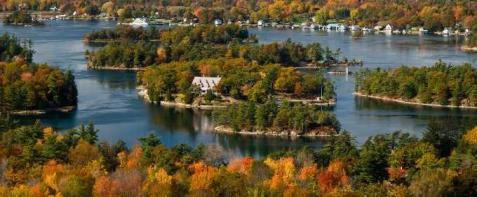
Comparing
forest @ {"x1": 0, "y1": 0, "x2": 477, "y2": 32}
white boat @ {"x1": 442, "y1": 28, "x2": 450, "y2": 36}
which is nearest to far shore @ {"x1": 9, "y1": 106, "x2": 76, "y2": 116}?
white boat @ {"x1": 442, "y1": 28, "x2": 450, "y2": 36}

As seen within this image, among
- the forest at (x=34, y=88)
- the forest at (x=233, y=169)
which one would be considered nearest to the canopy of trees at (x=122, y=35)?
the forest at (x=34, y=88)

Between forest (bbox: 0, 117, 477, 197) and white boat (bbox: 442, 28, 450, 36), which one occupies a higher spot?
white boat (bbox: 442, 28, 450, 36)

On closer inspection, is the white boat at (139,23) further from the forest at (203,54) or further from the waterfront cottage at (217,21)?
the forest at (203,54)

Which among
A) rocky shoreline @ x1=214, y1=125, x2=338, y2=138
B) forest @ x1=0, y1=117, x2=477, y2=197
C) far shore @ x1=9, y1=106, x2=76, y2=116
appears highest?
forest @ x1=0, y1=117, x2=477, y2=197

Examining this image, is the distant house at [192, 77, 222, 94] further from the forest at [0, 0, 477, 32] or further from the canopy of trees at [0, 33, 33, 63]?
the forest at [0, 0, 477, 32]

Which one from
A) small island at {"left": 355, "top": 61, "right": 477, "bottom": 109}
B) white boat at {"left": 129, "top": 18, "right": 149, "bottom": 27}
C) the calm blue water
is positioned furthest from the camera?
white boat at {"left": 129, "top": 18, "right": 149, "bottom": 27}

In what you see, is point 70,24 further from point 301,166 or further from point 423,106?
point 301,166

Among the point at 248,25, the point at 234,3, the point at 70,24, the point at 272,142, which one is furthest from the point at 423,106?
the point at 234,3
